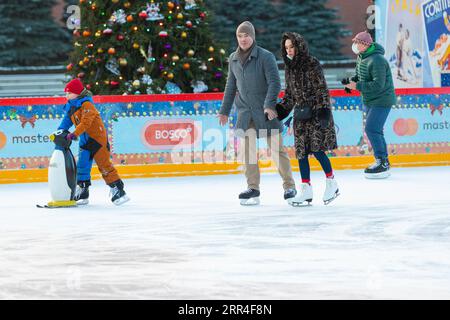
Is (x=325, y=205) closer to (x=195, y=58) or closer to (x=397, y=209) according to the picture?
(x=397, y=209)

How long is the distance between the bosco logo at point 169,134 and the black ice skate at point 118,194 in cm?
298

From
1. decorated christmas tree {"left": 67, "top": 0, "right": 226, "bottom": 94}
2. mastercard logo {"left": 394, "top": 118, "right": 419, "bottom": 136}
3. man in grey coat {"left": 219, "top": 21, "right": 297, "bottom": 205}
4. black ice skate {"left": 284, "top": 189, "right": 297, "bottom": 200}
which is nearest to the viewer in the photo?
man in grey coat {"left": 219, "top": 21, "right": 297, "bottom": 205}

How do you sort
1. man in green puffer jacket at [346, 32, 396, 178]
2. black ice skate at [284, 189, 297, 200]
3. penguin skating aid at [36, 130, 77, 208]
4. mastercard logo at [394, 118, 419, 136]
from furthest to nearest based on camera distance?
mastercard logo at [394, 118, 419, 136] < man in green puffer jacket at [346, 32, 396, 178] < penguin skating aid at [36, 130, 77, 208] < black ice skate at [284, 189, 297, 200]

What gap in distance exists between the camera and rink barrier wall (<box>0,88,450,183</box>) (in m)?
12.3

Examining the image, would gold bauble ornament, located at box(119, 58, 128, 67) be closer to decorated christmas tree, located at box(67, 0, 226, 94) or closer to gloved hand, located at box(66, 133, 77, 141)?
decorated christmas tree, located at box(67, 0, 226, 94)

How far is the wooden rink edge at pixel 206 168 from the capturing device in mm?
12312

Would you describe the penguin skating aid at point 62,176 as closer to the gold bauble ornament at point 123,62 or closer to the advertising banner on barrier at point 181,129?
the advertising banner on barrier at point 181,129

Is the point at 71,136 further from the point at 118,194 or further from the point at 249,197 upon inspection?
the point at 249,197

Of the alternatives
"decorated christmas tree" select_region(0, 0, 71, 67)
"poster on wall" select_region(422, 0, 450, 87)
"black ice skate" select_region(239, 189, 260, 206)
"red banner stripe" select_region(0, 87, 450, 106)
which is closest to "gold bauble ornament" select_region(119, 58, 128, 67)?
"red banner stripe" select_region(0, 87, 450, 106)

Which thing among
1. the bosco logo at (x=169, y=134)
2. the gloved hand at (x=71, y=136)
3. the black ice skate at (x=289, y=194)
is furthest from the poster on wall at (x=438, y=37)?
the gloved hand at (x=71, y=136)

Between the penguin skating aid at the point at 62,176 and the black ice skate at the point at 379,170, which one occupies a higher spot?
the penguin skating aid at the point at 62,176

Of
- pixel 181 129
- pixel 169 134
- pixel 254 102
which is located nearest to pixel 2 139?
pixel 169 134

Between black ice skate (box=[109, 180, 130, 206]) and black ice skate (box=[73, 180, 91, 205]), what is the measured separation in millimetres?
256

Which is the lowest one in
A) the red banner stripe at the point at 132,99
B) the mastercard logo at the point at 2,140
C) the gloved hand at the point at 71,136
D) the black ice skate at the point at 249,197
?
the black ice skate at the point at 249,197
